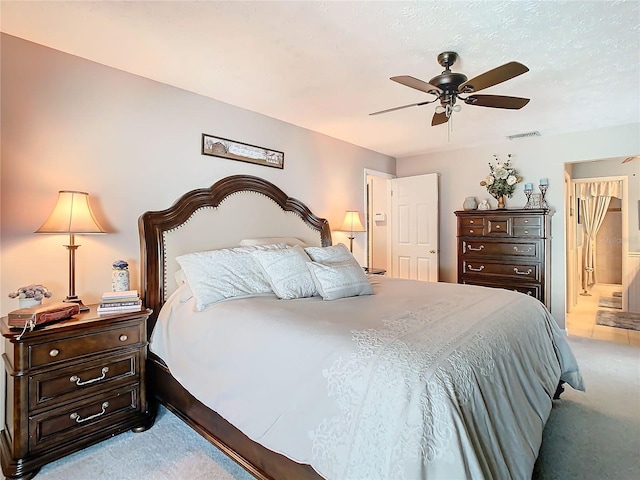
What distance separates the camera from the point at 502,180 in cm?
448

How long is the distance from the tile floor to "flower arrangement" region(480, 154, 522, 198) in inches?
75.2

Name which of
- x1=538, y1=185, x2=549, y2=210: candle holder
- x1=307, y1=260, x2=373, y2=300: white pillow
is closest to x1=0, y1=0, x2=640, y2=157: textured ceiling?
x1=538, y1=185, x2=549, y2=210: candle holder

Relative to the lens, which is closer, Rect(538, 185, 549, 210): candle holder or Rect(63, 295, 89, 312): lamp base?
Rect(63, 295, 89, 312): lamp base

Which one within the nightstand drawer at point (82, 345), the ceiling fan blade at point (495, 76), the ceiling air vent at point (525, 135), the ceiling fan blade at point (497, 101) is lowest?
the nightstand drawer at point (82, 345)

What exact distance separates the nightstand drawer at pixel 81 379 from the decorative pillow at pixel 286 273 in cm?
100

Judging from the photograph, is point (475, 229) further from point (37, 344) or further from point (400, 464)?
point (37, 344)

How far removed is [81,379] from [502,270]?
14.2 ft

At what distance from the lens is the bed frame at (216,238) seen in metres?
1.74

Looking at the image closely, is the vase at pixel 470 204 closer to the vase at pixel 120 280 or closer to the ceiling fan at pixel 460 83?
the ceiling fan at pixel 460 83

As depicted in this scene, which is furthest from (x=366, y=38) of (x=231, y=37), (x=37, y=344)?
(x=37, y=344)

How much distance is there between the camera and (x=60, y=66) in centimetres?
229

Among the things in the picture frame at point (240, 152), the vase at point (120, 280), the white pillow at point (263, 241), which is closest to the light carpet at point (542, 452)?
the vase at point (120, 280)

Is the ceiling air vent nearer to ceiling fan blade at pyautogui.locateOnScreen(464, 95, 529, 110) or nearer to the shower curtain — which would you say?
ceiling fan blade at pyautogui.locateOnScreen(464, 95, 529, 110)

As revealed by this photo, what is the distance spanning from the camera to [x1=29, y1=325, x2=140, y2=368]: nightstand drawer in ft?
5.94
